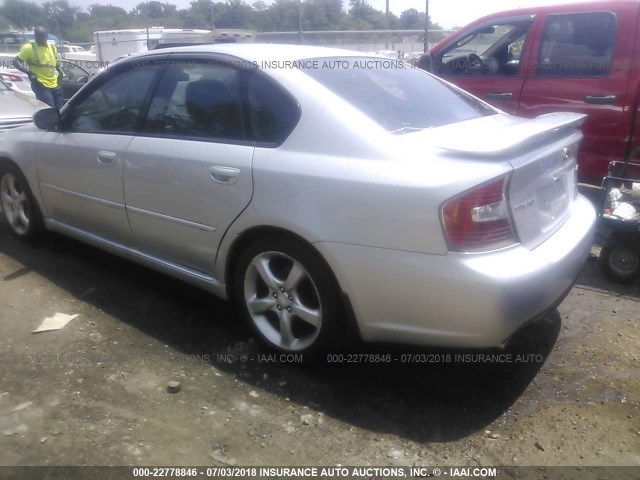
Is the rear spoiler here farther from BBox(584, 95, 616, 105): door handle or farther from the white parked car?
the white parked car

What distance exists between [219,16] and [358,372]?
17400 millimetres

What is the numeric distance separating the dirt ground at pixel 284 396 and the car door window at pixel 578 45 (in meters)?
2.33

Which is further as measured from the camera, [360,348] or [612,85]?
[612,85]

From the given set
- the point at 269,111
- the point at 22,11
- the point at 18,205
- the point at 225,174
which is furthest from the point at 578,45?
the point at 22,11

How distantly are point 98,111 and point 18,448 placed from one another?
2274 mm

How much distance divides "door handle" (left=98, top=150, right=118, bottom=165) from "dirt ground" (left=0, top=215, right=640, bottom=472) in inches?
34.8

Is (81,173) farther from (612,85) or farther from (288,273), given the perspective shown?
(612,85)

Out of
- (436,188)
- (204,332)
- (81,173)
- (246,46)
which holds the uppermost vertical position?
(246,46)

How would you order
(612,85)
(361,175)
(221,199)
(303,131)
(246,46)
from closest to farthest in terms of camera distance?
(361,175) < (303,131) < (221,199) < (246,46) < (612,85)

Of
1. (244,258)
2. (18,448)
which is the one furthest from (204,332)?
(18,448)

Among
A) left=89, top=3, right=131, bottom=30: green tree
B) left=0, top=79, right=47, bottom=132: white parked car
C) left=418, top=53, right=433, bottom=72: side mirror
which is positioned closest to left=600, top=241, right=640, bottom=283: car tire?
left=418, top=53, right=433, bottom=72: side mirror

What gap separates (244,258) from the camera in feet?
9.56

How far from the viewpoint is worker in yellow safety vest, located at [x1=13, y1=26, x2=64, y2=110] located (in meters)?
9.15

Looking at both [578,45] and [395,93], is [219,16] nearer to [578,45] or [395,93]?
[578,45]
